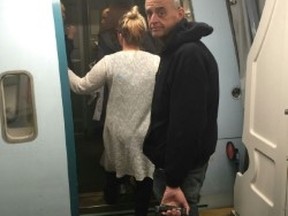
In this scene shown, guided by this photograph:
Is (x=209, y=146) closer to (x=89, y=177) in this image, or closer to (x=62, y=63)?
(x=62, y=63)

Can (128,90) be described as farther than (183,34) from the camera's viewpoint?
Yes

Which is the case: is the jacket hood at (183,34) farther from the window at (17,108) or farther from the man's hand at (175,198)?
the window at (17,108)

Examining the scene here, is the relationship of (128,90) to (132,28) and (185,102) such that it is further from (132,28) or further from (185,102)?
(185,102)

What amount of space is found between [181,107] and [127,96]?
1149 mm

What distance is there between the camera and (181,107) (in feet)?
5.66

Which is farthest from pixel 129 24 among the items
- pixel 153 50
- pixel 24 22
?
pixel 24 22

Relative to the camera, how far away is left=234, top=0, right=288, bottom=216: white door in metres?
2.33

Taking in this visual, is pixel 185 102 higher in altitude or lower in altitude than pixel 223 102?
higher

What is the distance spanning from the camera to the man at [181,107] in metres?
1.73

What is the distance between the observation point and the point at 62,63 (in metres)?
2.16

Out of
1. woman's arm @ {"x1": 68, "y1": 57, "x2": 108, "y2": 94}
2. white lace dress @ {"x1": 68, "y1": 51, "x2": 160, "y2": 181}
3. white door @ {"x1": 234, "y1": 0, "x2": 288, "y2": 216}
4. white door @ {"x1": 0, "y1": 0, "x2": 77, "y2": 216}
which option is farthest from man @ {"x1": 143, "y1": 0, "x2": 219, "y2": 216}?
woman's arm @ {"x1": 68, "y1": 57, "x2": 108, "y2": 94}

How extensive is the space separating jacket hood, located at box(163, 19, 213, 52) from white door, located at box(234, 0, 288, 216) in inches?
27.4

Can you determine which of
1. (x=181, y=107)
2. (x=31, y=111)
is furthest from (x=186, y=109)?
(x=31, y=111)

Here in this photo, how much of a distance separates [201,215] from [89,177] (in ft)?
3.64
